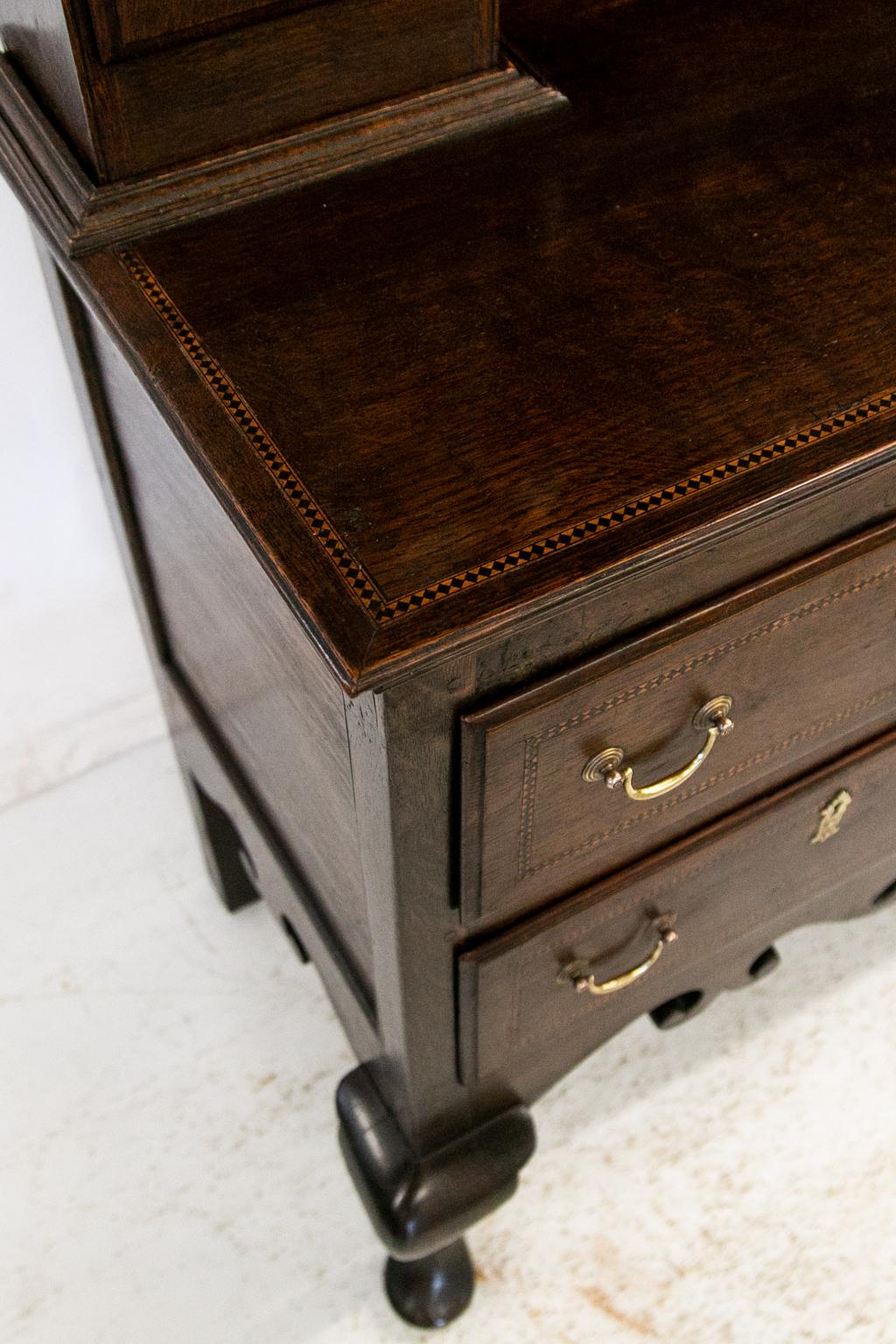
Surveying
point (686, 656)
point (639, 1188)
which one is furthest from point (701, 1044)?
point (686, 656)

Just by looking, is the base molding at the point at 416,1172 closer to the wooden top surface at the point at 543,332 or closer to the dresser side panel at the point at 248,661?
the dresser side panel at the point at 248,661

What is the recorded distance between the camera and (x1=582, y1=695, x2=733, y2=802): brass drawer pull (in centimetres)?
70

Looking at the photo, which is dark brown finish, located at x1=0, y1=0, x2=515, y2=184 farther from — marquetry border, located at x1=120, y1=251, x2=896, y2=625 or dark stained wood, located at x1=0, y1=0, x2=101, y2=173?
marquetry border, located at x1=120, y1=251, x2=896, y2=625

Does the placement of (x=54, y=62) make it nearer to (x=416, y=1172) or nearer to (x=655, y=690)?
(x=655, y=690)

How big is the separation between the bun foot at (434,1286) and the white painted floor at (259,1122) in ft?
0.08

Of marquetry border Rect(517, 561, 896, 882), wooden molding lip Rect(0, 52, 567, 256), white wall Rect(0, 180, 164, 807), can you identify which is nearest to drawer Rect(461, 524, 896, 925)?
marquetry border Rect(517, 561, 896, 882)

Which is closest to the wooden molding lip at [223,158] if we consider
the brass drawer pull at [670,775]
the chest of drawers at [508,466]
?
the chest of drawers at [508,466]

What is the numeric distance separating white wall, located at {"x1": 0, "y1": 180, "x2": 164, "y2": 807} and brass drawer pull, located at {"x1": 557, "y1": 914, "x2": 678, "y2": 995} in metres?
0.65

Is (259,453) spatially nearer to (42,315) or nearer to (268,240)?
(268,240)

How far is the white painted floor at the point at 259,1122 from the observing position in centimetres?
107

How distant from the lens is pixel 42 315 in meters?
1.06

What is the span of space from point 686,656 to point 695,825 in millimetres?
190

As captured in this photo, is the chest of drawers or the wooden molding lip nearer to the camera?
the chest of drawers

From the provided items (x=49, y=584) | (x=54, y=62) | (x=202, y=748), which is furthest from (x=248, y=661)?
(x=49, y=584)
